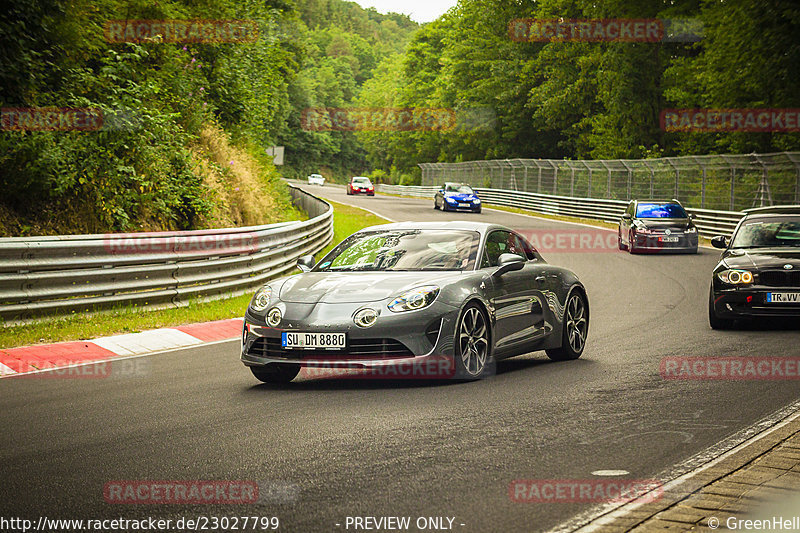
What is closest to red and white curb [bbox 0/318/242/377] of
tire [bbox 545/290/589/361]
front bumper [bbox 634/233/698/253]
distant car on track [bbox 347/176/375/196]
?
tire [bbox 545/290/589/361]

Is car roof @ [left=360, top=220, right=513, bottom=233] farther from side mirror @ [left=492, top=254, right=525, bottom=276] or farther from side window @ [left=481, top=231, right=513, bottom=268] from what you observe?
side mirror @ [left=492, top=254, right=525, bottom=276]

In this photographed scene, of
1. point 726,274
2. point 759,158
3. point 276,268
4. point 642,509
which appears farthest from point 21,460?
point 759,158

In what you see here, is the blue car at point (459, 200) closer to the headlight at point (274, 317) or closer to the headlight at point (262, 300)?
the headlight at point (262, 300)

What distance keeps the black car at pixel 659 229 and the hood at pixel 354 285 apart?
19.6 meters

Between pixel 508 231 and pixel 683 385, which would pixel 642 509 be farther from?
pixel 508 231

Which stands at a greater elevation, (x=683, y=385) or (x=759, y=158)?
(x=759, y=158)

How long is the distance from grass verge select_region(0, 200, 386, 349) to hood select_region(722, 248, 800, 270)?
6.85 meters

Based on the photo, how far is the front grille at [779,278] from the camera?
11.8m

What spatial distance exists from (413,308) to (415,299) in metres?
0.10

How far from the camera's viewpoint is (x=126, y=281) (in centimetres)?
1284

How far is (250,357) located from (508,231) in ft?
10.4

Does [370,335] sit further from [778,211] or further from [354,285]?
[778,211]

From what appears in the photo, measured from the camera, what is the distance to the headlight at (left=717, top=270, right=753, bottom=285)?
12.0m

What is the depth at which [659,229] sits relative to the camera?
89.0ft
